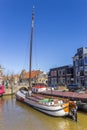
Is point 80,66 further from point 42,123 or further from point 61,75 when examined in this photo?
point 42,123

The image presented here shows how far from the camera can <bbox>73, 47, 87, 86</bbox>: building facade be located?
7706cm

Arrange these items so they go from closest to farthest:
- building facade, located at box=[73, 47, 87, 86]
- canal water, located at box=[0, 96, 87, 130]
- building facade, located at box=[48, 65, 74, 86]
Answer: canal water, located at box=[0, 96, 87, 130]
building facade, located at box=[73, 47, 87, 86]
building facade, located at box=[48, 65, 74, 86]

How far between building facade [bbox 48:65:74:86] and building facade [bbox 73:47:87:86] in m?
4.47

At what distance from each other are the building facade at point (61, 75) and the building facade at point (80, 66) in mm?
4475

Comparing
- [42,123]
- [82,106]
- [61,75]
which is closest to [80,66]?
[61,75]

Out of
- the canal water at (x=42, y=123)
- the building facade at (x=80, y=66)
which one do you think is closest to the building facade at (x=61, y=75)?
the building facade at (x=80, y=66)

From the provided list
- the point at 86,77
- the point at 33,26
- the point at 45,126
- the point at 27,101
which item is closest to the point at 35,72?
the point at 86,77

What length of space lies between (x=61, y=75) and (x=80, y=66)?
13927mm

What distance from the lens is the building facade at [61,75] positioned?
87275 millimetres

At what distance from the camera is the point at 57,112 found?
27531 millimetres

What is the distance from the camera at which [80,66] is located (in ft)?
261

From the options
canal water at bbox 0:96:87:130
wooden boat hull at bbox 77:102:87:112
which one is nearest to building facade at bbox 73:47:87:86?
wooden boat hull at bbox 77:102:87:112

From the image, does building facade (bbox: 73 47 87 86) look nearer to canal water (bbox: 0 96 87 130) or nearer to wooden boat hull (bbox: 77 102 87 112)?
wooden boat hull (bbox: 77 102 87 112)

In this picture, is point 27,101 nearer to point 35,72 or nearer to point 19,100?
point 19,100
